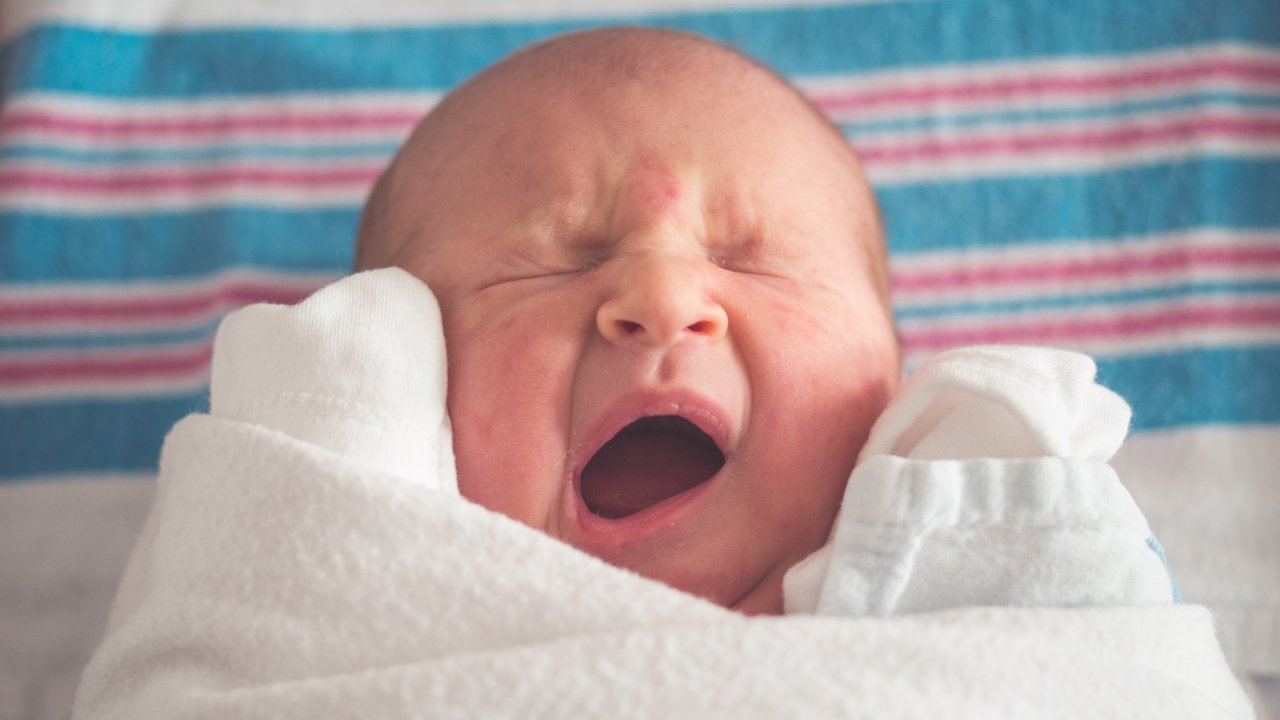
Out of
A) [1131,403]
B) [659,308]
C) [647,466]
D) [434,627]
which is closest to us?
[434,627]

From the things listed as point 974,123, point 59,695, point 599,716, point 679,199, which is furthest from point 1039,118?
point 59,695

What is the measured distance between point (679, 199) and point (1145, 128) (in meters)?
0.72

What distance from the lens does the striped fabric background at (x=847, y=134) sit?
4.45 ft

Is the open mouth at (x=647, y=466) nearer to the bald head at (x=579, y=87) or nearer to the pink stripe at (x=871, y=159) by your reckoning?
the bald head at (x=579, y=87)

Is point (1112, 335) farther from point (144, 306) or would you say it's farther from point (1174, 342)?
point (144, 306)

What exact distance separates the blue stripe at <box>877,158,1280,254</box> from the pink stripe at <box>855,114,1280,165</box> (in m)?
0.03

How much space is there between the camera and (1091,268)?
1385mm

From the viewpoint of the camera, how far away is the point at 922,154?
4.74 feet

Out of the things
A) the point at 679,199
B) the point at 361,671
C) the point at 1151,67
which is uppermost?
the point at 1151,67

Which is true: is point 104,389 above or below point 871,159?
below

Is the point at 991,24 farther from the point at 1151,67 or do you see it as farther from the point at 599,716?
the point at 599,716

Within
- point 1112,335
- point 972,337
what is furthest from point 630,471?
point 1112,335

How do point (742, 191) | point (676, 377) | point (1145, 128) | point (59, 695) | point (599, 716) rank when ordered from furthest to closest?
point (1145, 128)
point (59, 695)
point (742, 191)
point (676, 377)
point (599, 716)

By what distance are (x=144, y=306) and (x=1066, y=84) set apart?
1.11 m
